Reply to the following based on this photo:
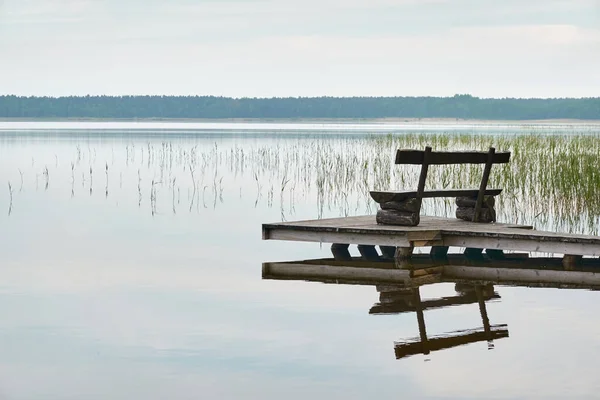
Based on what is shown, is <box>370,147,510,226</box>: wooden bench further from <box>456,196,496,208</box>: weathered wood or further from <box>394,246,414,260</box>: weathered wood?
<box>394,246,414,260</box>: weathered wood

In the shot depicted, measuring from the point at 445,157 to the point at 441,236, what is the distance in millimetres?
820

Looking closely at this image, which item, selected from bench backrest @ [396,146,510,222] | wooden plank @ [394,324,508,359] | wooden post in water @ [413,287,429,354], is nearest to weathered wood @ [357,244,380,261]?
bench backrest @ [396,146,510,222]

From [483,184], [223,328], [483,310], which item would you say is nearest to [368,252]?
[483,184]

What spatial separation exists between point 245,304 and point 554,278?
3.09m

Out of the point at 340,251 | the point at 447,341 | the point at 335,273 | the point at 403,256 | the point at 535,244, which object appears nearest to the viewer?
the point at 447,341

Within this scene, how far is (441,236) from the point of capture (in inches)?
434

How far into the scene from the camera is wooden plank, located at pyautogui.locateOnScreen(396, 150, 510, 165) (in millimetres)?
10930

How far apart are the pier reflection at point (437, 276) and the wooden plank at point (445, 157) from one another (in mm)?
1033

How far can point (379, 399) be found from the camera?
21.0 ft

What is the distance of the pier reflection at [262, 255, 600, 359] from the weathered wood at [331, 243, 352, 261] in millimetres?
158

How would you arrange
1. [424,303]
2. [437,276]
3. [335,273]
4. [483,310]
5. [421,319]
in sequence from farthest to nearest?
[335,273] → [437,276] → [424,303] → [483,310] → [421,319]

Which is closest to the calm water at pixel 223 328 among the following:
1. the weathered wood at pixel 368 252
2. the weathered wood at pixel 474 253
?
the weathered wood at pixel 368 252

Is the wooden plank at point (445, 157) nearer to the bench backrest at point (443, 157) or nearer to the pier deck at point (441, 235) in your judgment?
the bench backrest at point (443, 157)

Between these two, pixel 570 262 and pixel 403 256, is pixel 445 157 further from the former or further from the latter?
pixel 570 262
